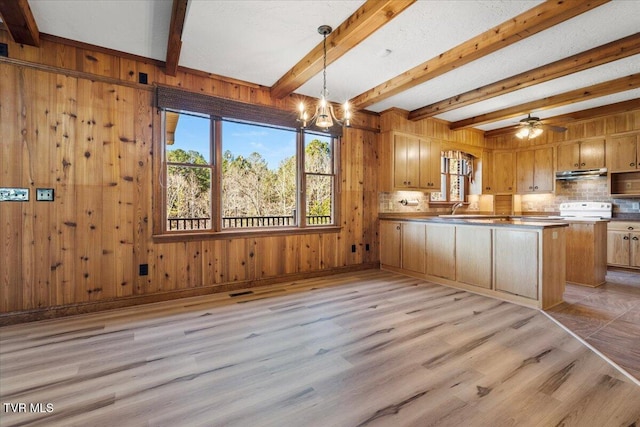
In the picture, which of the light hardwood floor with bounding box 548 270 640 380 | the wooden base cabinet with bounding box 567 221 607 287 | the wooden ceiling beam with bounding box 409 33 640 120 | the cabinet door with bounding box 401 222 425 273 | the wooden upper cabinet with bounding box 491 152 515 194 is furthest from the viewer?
the wooden upper cabinet with bounding box 491 152 515 194

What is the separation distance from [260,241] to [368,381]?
270 cm

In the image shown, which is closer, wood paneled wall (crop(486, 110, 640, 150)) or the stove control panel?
wood paneled wall (crop(486, 110, 640, 150))

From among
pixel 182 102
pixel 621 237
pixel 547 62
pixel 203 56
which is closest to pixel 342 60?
pixel 203 56

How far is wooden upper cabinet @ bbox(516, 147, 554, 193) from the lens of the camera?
20.3 feet

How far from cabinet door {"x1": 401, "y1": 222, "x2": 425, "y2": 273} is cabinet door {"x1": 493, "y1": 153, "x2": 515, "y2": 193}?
3.28 m

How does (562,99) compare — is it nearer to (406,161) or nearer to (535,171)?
(535,171)

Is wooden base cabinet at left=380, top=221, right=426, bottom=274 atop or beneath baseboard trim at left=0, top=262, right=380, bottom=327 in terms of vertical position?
atop

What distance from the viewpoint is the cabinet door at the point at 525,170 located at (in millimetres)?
6453

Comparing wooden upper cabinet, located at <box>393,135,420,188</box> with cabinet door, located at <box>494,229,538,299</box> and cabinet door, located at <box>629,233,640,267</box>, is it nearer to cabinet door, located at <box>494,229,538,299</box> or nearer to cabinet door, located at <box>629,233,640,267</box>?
cabinet door, located at <box>494,229,538,299</box>

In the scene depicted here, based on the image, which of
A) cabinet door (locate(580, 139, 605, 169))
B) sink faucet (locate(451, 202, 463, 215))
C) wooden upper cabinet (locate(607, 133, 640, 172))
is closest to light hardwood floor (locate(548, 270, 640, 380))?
wooden upper cabinet (locate(607, 133, 640, 172))

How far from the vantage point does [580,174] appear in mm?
5797

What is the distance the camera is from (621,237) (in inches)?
205

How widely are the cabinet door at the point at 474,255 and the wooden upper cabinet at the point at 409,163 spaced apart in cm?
151

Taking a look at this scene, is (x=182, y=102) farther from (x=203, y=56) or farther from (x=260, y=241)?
(x=260, y=241)
